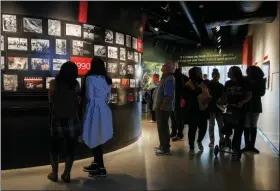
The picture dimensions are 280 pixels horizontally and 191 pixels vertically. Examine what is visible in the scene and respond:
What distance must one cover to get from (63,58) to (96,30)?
77 cm

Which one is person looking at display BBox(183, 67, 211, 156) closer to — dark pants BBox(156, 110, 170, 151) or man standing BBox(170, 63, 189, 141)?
dark pants BBox(156, 110, 170, 151)

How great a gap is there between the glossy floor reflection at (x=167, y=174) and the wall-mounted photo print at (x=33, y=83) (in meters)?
1.09

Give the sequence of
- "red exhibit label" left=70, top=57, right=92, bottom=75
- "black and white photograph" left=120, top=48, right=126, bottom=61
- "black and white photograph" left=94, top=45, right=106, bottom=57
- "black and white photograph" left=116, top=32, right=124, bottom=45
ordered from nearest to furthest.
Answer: "red exhibit label" left=70, top=57, right=92, bottom=75 < "black and white photograph" left=94, top=45, right=106, bottom=57 < "black and white photograph" left=116, top=32, right=124, bottom=45 < "black and white photograph" left=120, top=48, right=126, bottom=61

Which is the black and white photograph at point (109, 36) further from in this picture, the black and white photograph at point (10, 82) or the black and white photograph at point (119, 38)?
the black and white photograph at point (10, 82)

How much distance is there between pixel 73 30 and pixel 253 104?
3.10 metres

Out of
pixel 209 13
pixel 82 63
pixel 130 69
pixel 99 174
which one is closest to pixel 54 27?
pixel 82 63

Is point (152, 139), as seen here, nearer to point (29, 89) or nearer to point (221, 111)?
point (221, 111)

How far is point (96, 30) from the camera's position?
14.7ft

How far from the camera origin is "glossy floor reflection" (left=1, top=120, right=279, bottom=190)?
128 inches

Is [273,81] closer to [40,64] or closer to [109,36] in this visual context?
[109,36]

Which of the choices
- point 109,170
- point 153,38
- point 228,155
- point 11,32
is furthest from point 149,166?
point 153,38

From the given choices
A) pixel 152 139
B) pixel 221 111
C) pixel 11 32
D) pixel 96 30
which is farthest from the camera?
pixel 152 139

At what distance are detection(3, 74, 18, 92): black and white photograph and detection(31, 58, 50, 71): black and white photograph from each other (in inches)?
10.7

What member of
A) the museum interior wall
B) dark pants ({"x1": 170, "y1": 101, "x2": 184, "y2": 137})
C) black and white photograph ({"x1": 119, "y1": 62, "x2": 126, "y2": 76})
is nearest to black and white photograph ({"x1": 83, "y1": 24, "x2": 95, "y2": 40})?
black and white photograph ({"x1": 119, "y1": 62, "x2": 126, "y2": 76})
